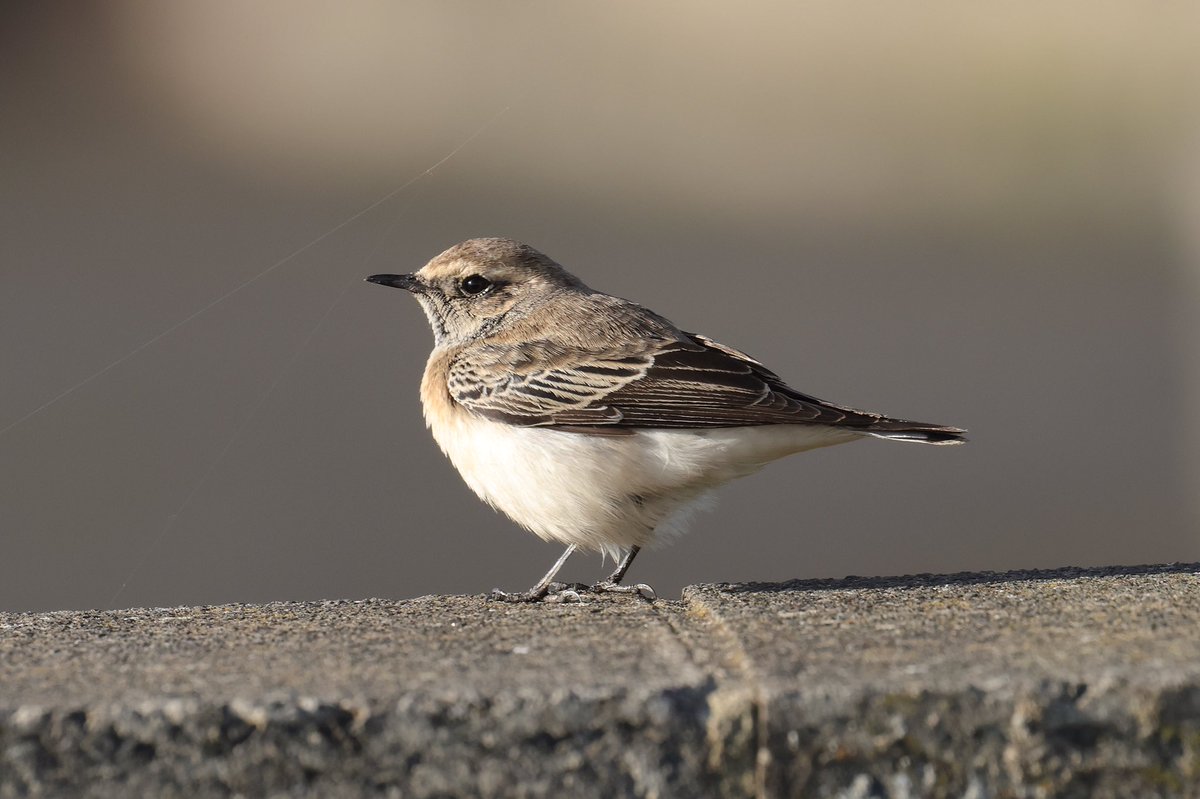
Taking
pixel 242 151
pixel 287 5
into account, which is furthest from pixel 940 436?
pixel 287 5

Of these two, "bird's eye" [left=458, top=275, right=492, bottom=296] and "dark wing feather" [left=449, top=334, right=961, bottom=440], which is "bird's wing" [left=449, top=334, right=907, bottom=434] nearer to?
"dark wing feather" [left=449, top=334, right=961, bottom=440]

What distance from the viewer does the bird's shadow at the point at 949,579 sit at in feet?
12.8

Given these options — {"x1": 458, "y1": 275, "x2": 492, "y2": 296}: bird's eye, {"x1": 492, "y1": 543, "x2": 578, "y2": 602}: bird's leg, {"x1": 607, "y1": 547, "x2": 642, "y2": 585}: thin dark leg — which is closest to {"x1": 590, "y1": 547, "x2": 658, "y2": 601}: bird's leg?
{"x1": 607, "y1": 547, "x2": 642, "y2": 585}: thin dark leg

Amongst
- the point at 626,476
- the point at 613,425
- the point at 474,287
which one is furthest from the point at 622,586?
the point at 474,287

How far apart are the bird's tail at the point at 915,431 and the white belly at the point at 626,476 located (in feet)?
0.33

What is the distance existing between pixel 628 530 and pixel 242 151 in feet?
47.4

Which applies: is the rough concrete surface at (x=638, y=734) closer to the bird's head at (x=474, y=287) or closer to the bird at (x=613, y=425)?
the bird at (x=613, y=425)

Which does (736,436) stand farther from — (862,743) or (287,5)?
(287,5)

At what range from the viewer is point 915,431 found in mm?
4836

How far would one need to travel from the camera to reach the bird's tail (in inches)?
189

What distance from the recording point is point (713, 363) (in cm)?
527

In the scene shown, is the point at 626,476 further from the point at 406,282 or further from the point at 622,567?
the point at 406,282

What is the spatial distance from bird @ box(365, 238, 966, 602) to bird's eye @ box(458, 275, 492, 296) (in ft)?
1.27

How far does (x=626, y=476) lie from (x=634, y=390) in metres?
0.39
